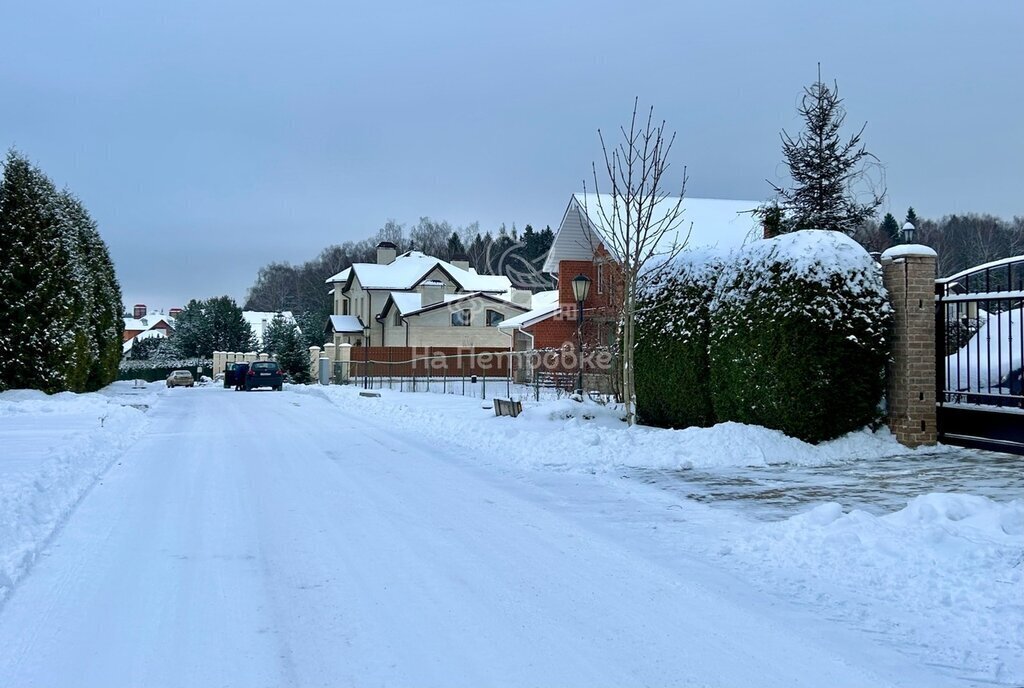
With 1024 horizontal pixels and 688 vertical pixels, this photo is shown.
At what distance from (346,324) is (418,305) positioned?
25.3 ft

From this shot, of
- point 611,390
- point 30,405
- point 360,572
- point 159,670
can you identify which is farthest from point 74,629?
point 30,405

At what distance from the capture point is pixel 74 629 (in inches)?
207

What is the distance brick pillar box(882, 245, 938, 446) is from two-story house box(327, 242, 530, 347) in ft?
145

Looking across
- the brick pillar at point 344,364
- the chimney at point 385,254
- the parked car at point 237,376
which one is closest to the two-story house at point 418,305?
the chimney at point 385,254

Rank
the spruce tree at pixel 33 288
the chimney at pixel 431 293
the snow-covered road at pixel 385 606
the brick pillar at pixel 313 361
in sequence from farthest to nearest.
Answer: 1. the chimney at pixel 431 293
2. the brick pillar at pixel 313 361
3. the spruce tree at pixel 33 288
4. the snow-covered road at pixel 385 606

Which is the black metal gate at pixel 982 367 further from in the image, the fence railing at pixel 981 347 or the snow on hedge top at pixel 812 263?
the snow on hedge top at pixel 812 263

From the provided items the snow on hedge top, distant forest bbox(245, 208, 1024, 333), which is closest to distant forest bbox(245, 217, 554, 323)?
distant forest bbox(245, 208, 1024, 333)

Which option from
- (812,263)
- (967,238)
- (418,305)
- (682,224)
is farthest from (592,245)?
(967,238)

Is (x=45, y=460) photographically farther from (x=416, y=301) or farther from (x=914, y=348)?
(x=416, y=301)

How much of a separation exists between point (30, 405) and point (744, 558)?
2104 cm

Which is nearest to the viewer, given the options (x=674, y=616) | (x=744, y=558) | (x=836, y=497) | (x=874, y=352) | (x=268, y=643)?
(x=268, y=643)

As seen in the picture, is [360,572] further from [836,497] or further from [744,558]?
[836,497]

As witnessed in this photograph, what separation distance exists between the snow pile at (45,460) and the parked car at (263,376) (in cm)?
1917

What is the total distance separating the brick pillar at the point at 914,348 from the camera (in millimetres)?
12633
